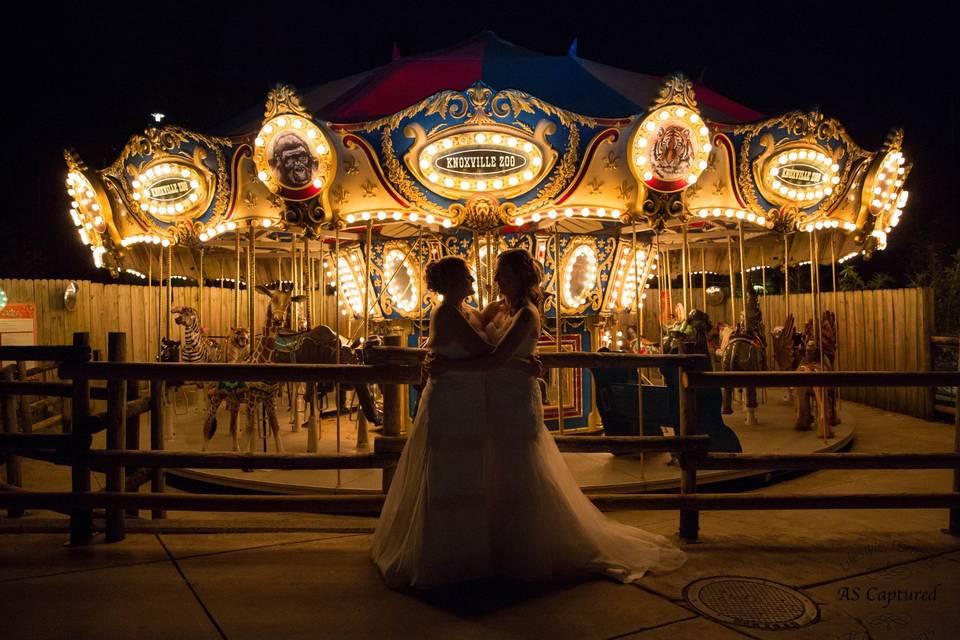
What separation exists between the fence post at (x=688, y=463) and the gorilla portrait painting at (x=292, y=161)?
4779 mm

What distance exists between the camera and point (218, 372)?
4371mm

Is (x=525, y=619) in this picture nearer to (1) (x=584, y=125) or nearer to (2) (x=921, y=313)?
(1) (x=584, y=125)

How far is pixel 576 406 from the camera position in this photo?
31.8 feet

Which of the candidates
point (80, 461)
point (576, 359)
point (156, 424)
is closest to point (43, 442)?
point (80, 461)

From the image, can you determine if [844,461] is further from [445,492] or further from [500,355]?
[445,492]

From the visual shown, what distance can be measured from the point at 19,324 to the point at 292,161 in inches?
329

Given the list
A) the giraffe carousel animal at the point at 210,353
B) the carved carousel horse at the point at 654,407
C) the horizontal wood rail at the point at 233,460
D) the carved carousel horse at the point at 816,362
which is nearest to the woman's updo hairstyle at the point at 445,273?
the horizontal wood rail at the point at 233,460

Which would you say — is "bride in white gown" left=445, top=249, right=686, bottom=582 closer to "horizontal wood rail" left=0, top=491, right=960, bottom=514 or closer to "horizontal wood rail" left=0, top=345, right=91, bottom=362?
"horizontal wood rail" left=0, top=491, right=960, bottom=514

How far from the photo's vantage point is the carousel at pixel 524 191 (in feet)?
24.1

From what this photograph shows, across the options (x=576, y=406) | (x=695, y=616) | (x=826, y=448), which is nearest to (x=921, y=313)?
(x=826, y=448)

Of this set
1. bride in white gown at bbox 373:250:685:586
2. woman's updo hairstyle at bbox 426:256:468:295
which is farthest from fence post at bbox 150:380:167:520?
woman's updo hairstyle at bbox 426:256:468:295

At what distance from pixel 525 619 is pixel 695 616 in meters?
0.83

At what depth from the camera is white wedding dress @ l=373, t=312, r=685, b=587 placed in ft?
11.2

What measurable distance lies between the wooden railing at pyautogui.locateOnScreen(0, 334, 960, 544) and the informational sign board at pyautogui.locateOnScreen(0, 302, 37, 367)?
9335 mm
